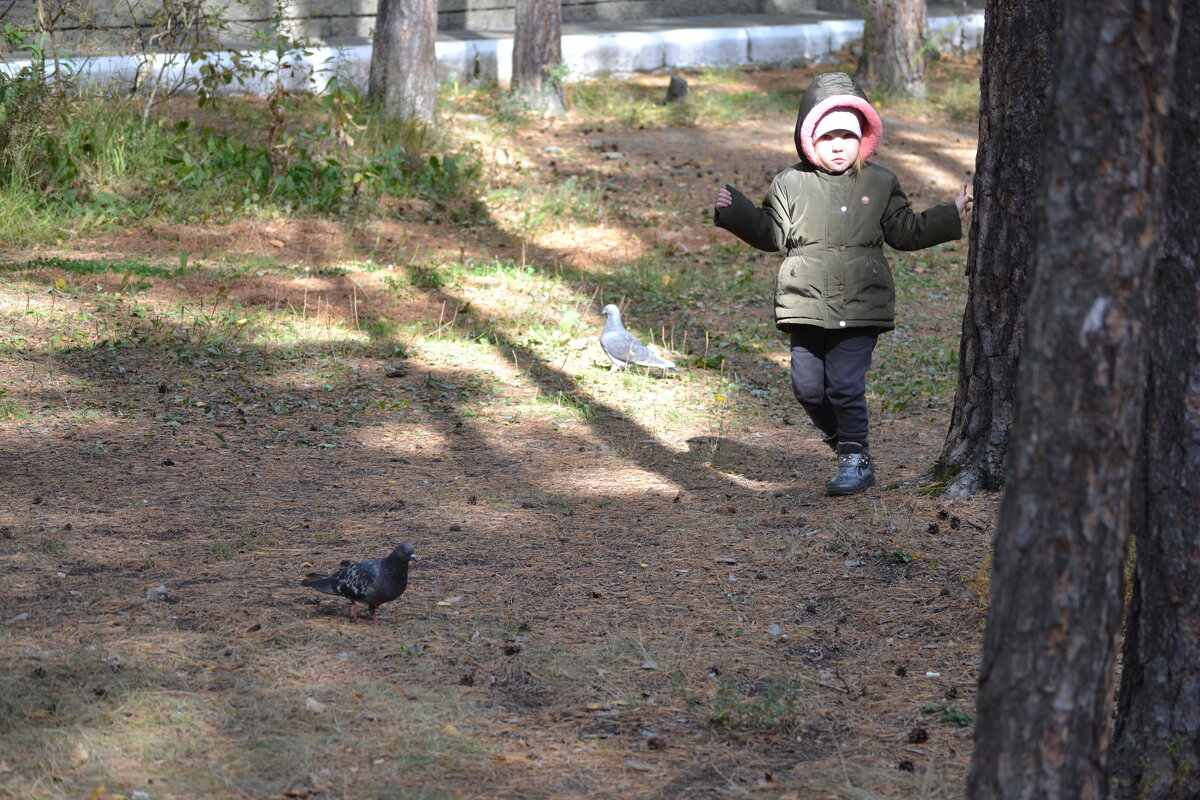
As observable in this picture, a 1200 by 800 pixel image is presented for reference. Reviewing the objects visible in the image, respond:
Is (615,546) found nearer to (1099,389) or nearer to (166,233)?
(1099,389)

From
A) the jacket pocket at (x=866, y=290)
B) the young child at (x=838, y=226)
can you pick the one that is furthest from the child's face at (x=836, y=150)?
the jacket pocket at (x=866, y=290)

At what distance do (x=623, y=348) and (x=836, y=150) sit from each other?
2.82 m

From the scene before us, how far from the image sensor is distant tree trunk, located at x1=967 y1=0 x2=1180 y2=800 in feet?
7.86

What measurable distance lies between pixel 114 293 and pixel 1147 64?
7493 mm

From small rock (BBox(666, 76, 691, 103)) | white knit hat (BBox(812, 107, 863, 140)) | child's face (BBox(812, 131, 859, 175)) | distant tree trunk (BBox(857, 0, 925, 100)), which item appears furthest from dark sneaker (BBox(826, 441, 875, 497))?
distant tree trunk (BBox(857, 0, 925, 100))

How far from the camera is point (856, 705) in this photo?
3.90 m

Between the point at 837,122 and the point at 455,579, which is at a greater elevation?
the point at 837,122

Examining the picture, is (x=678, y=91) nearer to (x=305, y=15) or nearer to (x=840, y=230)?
(x=305, y=15)

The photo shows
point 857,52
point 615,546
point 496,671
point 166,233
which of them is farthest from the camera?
point 857,52

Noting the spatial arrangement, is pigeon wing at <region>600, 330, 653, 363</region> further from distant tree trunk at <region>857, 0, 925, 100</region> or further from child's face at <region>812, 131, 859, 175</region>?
distant tree trunk at <region>857, 0, 925, 100</region>

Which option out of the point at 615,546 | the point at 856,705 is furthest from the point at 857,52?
the point at 856,705

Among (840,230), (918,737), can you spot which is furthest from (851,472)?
(918,737)

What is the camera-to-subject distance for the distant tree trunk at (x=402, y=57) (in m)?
12.4

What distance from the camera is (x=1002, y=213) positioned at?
5.15 meters
